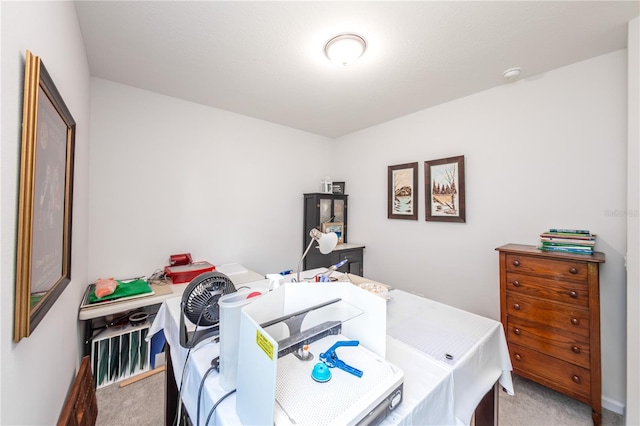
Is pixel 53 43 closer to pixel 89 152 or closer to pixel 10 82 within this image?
pixel 10 82

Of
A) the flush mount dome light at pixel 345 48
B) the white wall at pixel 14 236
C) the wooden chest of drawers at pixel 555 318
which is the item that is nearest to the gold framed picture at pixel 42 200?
the white wall at pixel 14 236

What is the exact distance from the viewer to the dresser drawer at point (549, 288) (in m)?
1.59

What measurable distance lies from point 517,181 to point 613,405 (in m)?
1.71

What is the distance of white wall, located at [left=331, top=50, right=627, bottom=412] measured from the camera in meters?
1.72

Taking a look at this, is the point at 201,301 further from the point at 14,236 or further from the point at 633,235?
the point at 633,235

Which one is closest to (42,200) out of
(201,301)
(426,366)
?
(201,301)

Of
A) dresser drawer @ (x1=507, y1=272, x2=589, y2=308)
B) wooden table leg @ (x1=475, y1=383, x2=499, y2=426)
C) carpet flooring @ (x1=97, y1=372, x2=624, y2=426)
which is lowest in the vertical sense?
carpet flooring @ (x1=97, y1=372, x2=624, y2=426)

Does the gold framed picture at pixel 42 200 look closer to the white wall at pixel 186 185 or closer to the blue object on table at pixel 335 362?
the blue object on table at pixel 335 362

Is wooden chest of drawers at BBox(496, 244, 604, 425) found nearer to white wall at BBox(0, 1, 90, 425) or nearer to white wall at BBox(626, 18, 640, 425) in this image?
white wall at BBox(626, 18, 640, 425)

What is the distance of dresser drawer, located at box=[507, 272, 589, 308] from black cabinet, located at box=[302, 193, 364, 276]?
1.75m

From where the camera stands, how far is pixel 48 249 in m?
0.95

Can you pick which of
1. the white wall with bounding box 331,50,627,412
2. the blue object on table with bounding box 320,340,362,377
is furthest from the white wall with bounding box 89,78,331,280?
the blue object on table with bounding box 320,340,362,377

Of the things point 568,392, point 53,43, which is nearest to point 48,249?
point 53,43

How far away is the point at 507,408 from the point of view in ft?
5.56
